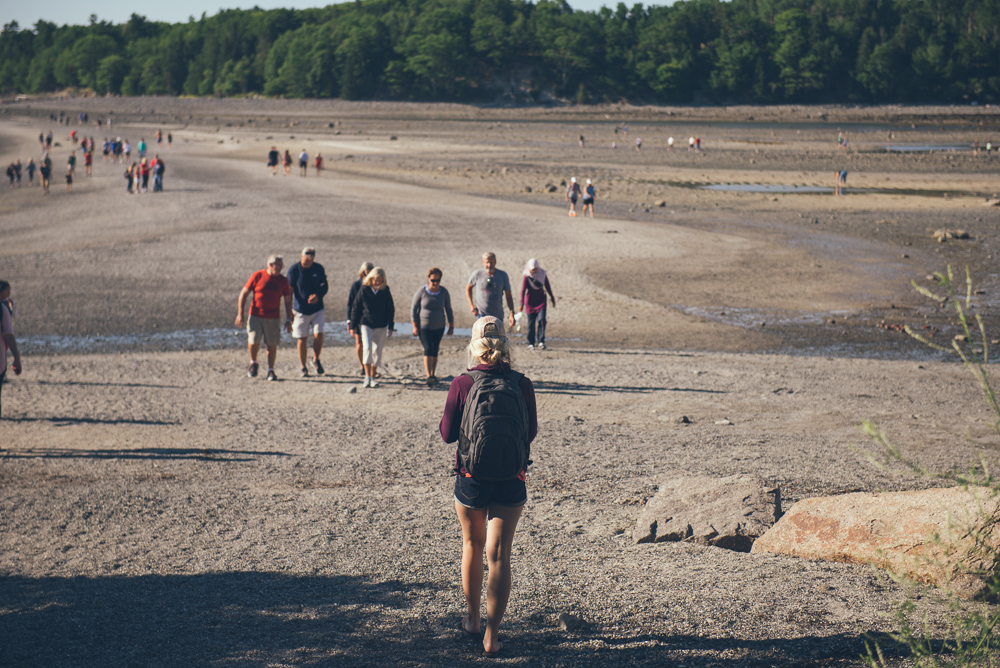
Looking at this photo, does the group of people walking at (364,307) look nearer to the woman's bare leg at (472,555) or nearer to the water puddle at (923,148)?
the woman's bare leg at (472,555)

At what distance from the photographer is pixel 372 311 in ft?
41.1

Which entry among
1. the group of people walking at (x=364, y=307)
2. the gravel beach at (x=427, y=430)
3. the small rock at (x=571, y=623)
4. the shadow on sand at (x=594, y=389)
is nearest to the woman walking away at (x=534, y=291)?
the gravel beach at (x=427, y=430)

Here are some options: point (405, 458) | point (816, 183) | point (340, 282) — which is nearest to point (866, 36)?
point (816, 183)

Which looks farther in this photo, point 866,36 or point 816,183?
point 866,36

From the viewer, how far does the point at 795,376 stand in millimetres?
13570

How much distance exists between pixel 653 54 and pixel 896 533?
140 metres

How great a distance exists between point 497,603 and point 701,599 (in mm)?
1636

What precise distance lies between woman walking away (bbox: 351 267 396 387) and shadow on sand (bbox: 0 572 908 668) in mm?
6172

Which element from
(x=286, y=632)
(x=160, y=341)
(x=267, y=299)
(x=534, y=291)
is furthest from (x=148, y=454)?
(x=160, y=341)

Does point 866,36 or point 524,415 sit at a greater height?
point 866,36

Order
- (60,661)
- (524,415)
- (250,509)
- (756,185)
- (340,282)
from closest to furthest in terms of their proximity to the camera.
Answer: (524,415), (60,661), (250,509), (340,282), (756,185)

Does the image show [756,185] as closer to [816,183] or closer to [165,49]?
[816,183]

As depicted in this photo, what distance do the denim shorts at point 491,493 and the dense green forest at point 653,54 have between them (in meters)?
131

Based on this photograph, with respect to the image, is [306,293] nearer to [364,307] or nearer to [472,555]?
[364,307]
